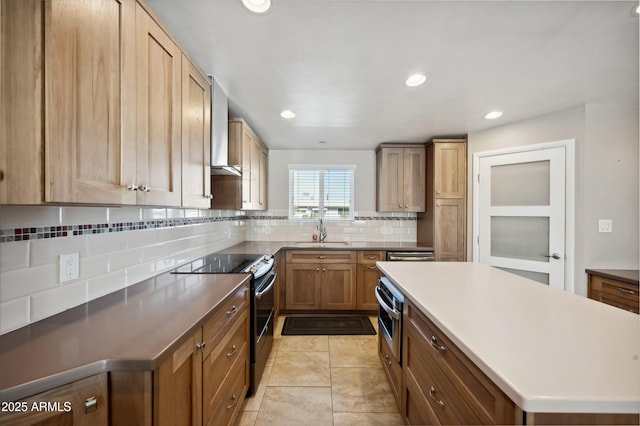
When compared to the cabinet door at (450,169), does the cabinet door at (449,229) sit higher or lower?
lower

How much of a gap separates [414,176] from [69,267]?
3575 millimetres

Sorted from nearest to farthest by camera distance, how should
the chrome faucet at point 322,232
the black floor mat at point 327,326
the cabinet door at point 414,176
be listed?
the black floor mat at point 327,326
the cabinet door at point 414,176
the chrome faucet at point 322,232

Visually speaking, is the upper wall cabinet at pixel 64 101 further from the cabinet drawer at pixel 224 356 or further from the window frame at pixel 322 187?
the window frame at pixel 322 187

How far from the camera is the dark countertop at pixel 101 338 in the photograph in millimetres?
652

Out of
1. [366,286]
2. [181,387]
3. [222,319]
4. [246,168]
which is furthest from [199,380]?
[366,286]

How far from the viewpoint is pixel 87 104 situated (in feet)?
2.75

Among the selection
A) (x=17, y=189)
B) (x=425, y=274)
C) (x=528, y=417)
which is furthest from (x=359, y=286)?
(x=17, y=189)

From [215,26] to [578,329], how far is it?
2.19m

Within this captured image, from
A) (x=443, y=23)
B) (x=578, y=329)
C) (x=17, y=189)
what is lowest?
(x=578, y=329)

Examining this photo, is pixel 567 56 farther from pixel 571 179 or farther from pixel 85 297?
pixel 85 297

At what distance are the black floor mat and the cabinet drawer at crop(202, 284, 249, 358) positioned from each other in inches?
54.8

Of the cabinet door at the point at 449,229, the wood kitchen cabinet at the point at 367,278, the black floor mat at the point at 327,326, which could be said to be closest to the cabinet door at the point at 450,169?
the cabinet door at the point at 449,229

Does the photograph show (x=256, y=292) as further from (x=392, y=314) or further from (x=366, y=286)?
(x=366, y=286)

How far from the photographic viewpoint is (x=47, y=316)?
39.0 inches
